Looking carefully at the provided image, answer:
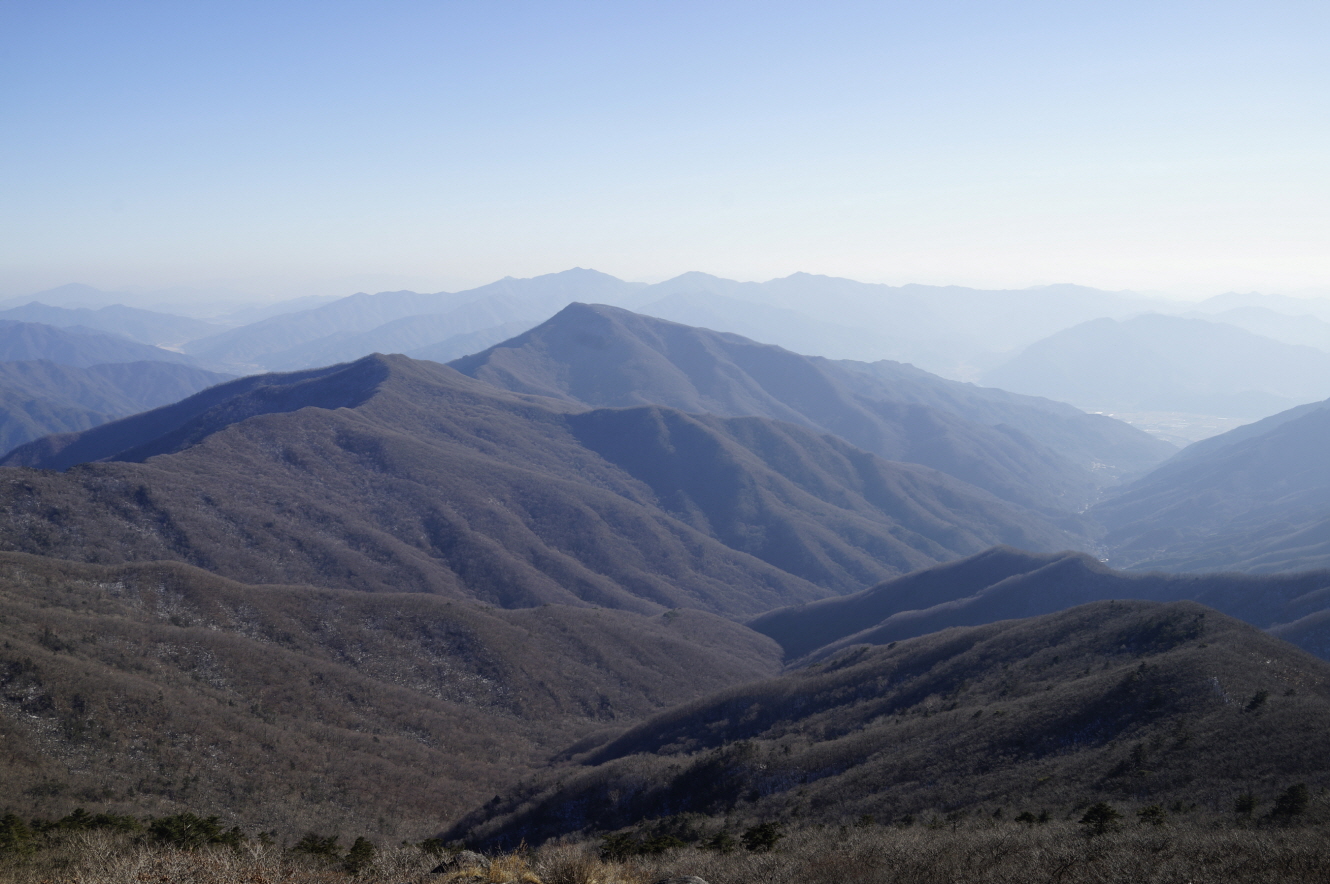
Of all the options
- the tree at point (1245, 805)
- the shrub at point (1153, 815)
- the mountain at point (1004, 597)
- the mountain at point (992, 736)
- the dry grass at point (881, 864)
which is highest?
the dry grass at point (881, 864)

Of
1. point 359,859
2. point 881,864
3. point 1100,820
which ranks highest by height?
point 881,864

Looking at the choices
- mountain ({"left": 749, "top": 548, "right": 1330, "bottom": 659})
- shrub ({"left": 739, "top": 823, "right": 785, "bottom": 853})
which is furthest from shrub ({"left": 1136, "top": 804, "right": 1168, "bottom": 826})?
mountain ({"left": 749, "top": 548, "right": 1330, "bottom": 659})

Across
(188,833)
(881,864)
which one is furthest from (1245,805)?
(188,833)

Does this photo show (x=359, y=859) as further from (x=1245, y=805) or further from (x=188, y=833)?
(x=1245, y=805)

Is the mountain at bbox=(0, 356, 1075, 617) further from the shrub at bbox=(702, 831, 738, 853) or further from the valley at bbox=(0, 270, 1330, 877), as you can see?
the shrub at bbox=(702, 831, 738, 853)

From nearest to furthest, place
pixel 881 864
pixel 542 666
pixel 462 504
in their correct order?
pixel 881 864 → pixel 542 666 → pixel 462 504

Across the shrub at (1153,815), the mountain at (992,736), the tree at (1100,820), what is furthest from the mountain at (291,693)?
the shrub at (1153,815)

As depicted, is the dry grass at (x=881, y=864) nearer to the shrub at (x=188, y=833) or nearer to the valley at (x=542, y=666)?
the shrub at (x=188, y=833)
